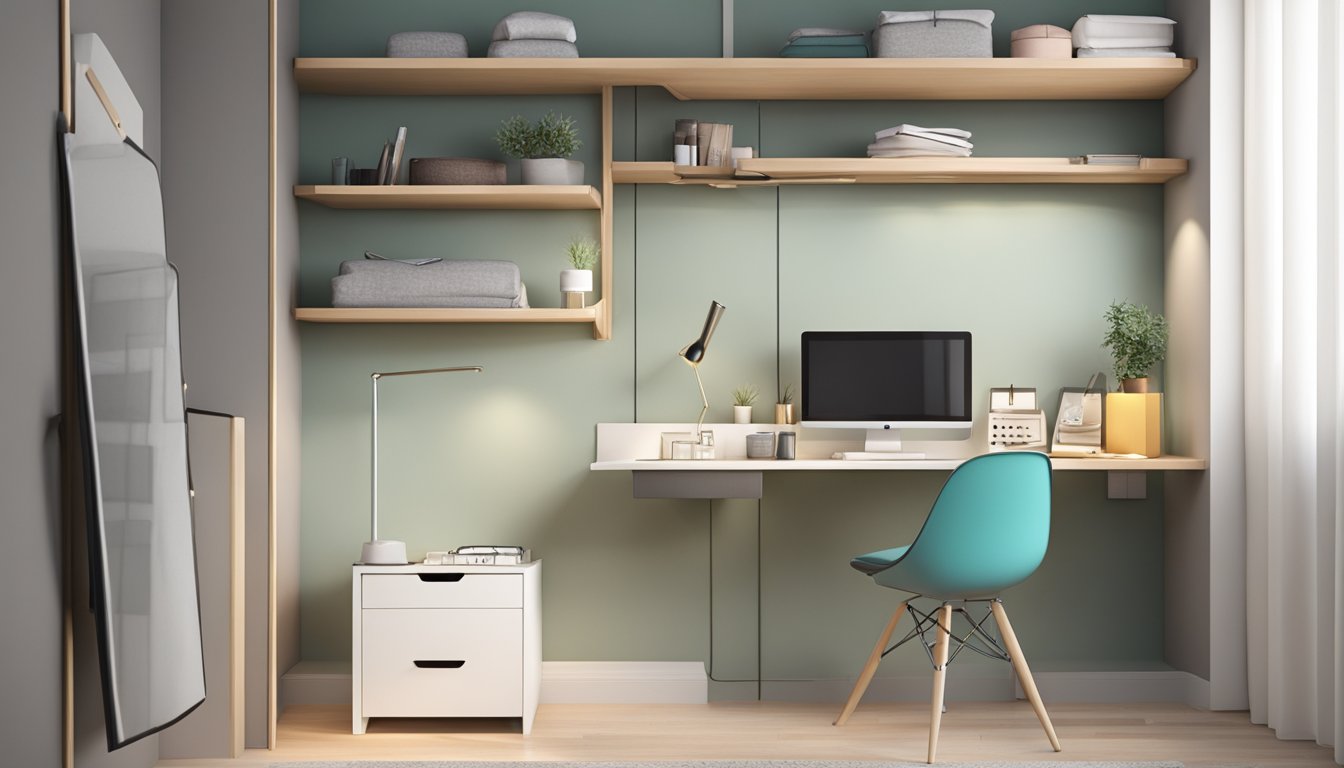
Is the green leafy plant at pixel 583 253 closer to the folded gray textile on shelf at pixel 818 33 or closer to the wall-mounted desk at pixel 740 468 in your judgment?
the wall-mounted desk at pixel 740 468

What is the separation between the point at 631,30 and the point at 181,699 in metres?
2.61

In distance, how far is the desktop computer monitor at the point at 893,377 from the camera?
12.6 ft

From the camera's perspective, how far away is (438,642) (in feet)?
11.4

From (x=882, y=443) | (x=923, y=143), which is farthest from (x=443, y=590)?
(x=923, y=143)

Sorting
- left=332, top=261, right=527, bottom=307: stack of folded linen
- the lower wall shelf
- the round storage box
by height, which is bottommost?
the lower wall shelf

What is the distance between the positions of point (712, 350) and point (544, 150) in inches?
35.9

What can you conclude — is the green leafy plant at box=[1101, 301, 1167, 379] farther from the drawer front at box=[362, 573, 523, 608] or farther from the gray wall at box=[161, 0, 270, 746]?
the gray wall at box=[161, 0, 270, 746]

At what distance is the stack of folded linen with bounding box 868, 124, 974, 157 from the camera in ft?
12.4

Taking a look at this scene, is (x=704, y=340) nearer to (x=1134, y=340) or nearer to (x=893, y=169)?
(x=893, y=169)

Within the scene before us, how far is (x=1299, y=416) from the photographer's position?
3.33 m

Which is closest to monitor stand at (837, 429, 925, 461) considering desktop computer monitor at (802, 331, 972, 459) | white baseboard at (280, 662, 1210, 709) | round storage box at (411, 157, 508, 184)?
desktop computer monitor at (802, 331, 972, 459)

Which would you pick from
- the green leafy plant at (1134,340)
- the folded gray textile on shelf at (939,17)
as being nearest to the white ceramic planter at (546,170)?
the folded gray textile on shelf at (939,17)

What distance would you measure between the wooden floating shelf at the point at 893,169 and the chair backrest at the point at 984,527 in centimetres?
111

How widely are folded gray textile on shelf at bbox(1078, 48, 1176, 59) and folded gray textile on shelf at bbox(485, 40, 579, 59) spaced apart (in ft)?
5.62
